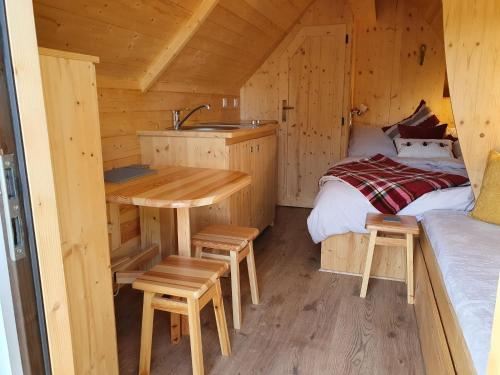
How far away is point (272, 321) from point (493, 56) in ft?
6.12

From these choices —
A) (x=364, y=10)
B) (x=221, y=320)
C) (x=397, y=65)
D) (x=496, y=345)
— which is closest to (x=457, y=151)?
(x=397, y=65)

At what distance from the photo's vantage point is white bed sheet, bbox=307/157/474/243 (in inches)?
96.1

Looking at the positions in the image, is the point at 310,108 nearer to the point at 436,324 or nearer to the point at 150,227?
the point at 150,227

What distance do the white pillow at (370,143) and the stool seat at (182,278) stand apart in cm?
254

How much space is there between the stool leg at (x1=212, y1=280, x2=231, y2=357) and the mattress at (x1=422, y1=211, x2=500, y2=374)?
0.94 metres

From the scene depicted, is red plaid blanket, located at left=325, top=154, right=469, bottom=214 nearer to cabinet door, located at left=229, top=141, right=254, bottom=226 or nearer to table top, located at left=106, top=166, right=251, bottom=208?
cabinet door, located at left=229, top=141, right=254, bottom=226

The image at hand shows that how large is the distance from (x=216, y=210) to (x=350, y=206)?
903mm

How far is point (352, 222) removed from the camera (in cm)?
260

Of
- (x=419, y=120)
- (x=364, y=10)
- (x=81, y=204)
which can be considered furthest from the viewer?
(x=419, y=120)

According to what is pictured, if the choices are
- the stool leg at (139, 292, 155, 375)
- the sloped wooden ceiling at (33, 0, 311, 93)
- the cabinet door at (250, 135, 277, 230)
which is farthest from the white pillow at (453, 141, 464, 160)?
the stool leg at (139, 292, 155, 375)

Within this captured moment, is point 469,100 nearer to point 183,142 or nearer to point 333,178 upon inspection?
point 333,178

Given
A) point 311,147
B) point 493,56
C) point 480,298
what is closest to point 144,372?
point 480,298

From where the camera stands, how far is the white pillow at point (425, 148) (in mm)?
3482

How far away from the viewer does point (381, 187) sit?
2.59 metres
